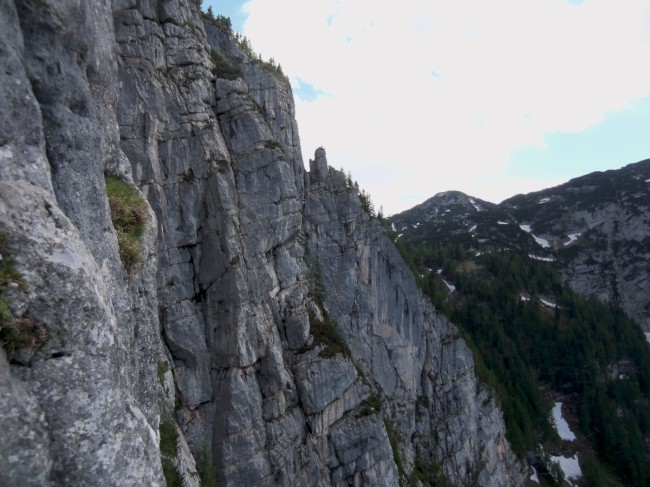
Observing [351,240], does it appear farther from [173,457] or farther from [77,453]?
[77,453]

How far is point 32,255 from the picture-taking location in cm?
564

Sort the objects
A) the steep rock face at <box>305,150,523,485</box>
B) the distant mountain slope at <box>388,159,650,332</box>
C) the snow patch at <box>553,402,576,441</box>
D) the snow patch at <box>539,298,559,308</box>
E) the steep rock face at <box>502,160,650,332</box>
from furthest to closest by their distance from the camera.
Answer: the distant mountain slope at <box>388,159,650,332</box>, the steep rock face at <box>502,160,650,332</box>, the snow patch at <box>539,298,559,308</box>, the snow patch at <box>553,402,576,441</box>, the steep rock face at <box>305,150,523,485</box>

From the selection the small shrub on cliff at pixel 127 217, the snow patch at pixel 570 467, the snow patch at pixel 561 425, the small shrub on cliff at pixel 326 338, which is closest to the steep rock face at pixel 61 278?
the small shrub on cliff at pixel 127 217

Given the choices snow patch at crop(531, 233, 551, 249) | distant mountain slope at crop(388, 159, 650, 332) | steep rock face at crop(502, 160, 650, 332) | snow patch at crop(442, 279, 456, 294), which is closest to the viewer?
snow patch at crop(442, 279, 456, 294)

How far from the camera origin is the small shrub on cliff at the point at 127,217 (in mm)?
9773

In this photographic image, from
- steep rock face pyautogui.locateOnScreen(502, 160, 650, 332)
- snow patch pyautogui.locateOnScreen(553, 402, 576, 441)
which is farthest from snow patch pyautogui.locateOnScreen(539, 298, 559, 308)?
steep rock face pyautogui.locateOnScreen(502, 160, 650, 332)

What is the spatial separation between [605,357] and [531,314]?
16.0 metres

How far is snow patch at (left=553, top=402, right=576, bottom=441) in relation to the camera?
7980cm

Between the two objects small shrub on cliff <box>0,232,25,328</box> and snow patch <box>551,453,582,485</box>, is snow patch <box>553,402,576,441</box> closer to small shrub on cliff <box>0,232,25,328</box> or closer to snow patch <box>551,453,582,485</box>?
snow patch <box>551,453,582,485</box>

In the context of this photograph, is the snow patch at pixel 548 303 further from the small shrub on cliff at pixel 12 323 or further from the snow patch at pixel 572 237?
the small shrub on cliff at pixel 12 323

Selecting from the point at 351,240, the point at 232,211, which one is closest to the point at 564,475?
the point at 351,240

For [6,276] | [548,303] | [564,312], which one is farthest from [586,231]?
[6,276]

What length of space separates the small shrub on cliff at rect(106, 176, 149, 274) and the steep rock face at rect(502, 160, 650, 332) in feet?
444

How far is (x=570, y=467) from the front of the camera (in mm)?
71875
